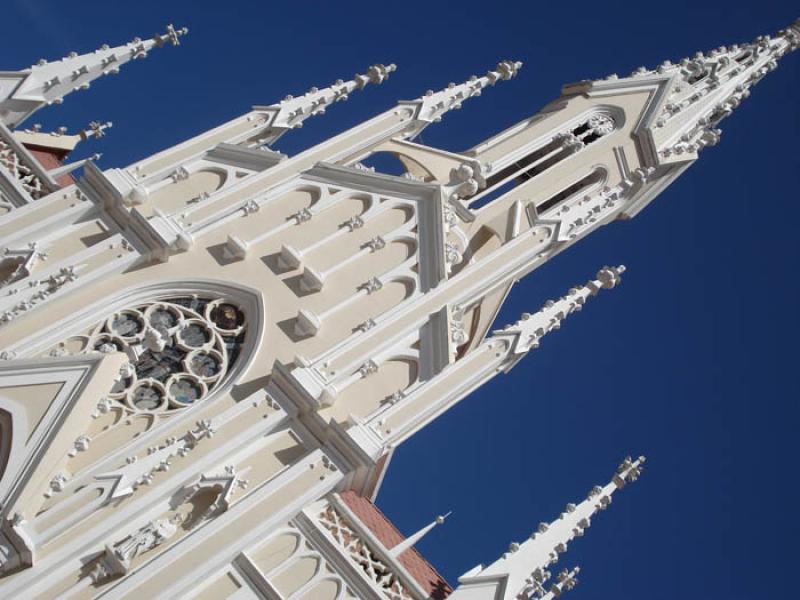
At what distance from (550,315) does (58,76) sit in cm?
1011

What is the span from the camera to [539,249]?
795 inches

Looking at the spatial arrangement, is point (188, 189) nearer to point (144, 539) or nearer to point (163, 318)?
point (163, 318)

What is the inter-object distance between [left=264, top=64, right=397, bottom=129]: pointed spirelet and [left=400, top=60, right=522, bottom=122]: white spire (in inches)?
35.6

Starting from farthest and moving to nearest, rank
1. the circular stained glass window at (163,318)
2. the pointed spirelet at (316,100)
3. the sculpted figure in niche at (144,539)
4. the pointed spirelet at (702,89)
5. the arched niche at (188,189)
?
the pointed spirelet at (702,89)
the pointed spirelet at (316,100)
the arched niche at (188,189)
the circular stained glass window at (163,318)
the sculpted figure in niche at (144,539)

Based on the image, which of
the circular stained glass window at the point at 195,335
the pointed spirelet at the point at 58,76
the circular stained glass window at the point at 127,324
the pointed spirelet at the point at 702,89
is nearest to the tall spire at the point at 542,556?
the circular stained glass window at the point at 195,335

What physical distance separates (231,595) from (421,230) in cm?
757

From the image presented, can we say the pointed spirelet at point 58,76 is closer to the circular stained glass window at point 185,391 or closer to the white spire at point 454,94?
the white spire at point 454,94

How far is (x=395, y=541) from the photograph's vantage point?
18.0 metres

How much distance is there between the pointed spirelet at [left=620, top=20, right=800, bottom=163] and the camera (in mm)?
25078

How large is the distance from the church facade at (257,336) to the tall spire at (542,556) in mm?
33

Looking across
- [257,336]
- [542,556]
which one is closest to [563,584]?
[542,556]

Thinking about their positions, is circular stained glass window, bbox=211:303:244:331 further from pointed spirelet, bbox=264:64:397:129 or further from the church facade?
pointed spirelet, bbox=264:64:397:129

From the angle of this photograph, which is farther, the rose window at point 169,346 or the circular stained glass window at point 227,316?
the circular stained glass window at point 227,316

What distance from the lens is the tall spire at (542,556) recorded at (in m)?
16.3
